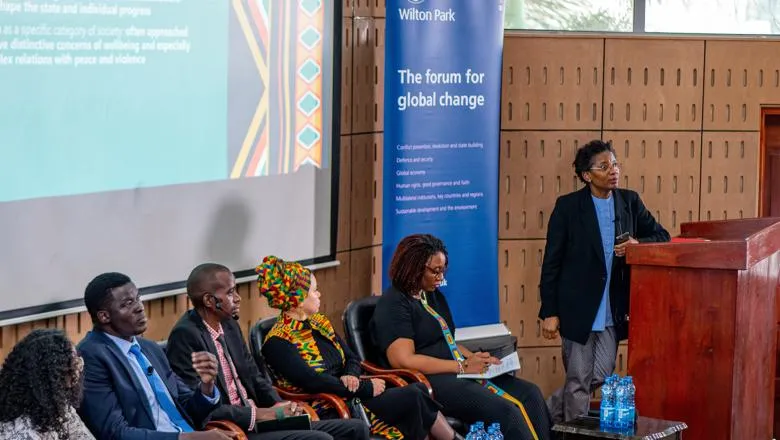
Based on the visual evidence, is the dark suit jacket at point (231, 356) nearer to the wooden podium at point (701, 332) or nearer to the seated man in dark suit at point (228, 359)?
the seated man in dark suit at point (228, 359)

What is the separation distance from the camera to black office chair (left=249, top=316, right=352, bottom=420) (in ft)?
16.5

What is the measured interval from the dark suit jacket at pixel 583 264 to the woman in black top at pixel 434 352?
0.70 metres

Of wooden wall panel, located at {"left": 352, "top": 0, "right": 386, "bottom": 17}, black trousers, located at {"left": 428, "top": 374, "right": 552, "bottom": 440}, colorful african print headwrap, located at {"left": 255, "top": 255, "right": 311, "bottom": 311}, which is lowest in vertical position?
black trousers, located at {"left": 428, "top": 374, "right": 552, "bottom": 440}

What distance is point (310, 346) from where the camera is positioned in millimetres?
5152

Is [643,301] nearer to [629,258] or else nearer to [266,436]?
[629,258]

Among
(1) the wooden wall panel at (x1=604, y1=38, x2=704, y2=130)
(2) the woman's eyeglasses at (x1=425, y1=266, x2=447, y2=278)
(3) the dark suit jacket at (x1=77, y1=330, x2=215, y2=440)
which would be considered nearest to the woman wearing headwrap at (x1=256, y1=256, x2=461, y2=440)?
(2) the woman's eyeglasses at (x1=425, y1=266, x2=447, y2=278)

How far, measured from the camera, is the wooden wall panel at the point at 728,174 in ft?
24.6

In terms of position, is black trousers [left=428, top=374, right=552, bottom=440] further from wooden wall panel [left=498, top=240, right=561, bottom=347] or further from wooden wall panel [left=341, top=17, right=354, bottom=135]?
wooden wall panel [left=498, top=240, right=561, bottom=347]

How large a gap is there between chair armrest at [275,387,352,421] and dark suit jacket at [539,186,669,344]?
159 cm

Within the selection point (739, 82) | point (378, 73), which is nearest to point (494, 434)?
point (378, 73)

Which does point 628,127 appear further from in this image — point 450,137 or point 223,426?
point 223,426

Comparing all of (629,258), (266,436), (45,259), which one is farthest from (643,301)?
(45,259)

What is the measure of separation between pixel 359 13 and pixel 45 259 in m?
2.56

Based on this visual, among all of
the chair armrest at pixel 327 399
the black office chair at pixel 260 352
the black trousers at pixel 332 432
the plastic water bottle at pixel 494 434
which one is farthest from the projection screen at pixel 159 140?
the plastic water bottle at pixel 494 434
